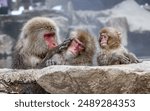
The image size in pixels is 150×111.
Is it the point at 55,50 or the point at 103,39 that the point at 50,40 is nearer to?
the point at 55,50

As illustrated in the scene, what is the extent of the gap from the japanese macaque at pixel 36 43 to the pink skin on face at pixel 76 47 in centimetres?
10

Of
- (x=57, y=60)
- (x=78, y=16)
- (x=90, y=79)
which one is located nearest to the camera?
(x=90, y=79)

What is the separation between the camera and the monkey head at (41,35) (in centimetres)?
150

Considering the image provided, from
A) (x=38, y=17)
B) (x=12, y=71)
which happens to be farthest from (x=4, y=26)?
(x=12, y=71)

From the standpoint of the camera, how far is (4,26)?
166 cm

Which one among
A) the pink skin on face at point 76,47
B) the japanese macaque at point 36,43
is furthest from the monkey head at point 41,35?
the pink skin on face at point 76,47

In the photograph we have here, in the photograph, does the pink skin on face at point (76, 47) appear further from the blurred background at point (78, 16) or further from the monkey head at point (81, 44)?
the blurred background at point (78, 16)

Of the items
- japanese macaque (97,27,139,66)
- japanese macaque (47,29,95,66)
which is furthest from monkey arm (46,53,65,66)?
japanese macaque (97,27,139,66)

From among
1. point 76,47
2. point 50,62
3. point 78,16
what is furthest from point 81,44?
point 78,16

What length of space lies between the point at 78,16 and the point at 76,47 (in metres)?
0.27

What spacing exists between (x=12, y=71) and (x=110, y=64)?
36cm

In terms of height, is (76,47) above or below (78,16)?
below

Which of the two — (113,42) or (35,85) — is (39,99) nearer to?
(35,85)

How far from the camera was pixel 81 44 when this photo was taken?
140 cm
